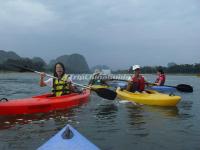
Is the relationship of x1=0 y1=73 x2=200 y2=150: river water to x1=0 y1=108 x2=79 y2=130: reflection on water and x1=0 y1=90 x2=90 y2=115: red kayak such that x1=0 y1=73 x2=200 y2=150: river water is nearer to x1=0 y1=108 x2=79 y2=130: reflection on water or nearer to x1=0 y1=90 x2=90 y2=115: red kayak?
x1=0 y1=108 x2=79 y2=130: reflection on water

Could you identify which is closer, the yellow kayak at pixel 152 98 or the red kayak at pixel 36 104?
the red kayak at pixel 36 104

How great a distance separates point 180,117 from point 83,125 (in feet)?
12.3

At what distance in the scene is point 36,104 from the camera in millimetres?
11594

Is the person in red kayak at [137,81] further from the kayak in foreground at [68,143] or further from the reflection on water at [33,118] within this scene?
the kayak in foreground at [68,143]

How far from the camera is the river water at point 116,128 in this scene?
26.0 feet

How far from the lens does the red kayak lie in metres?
10.9

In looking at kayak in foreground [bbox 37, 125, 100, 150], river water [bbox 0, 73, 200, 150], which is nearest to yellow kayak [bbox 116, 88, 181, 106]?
river water [bbox 0, 73, 200, 150]

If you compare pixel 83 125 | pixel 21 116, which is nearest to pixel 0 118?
pixel 21 116

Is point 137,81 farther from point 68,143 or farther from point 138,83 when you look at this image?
point 68,143

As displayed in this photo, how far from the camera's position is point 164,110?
532 inches

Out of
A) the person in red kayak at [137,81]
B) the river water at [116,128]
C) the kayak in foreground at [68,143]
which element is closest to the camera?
the kayak in foreground at [68,143]

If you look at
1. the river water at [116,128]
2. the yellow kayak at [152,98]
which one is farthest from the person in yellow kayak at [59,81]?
the yellow kayak at [152,98]

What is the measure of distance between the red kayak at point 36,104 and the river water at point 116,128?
0.68 ft

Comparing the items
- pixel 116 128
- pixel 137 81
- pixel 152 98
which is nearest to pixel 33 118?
pixel 116 128
